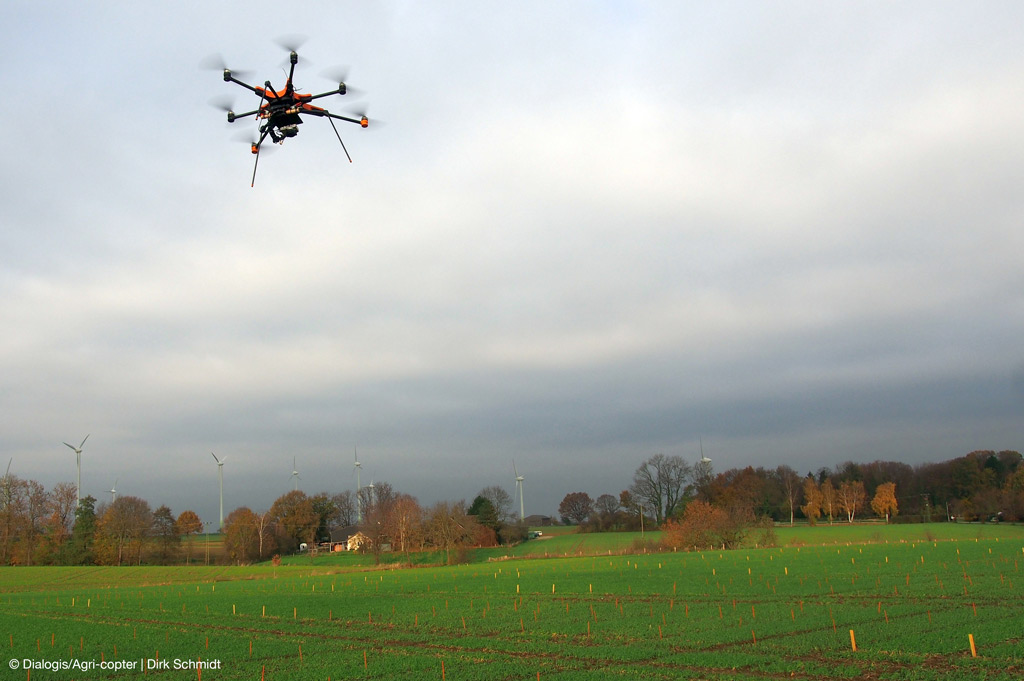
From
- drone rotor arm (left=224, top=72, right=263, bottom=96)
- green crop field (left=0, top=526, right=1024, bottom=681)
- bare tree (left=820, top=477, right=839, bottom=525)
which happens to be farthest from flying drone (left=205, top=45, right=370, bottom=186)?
bare tree (left=820, top=477, right=839, bottom=525)

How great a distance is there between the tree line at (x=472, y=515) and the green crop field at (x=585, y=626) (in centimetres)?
5721

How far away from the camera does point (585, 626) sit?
1475 inches

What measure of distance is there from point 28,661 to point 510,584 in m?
39.1

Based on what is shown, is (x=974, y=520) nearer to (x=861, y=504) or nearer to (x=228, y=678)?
(x=861, y=504)

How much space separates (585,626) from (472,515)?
117916 millimetres

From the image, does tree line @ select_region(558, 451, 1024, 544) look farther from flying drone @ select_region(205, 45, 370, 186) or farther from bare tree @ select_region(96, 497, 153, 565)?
flying drone @ select_region(205, 45, 370, 186)

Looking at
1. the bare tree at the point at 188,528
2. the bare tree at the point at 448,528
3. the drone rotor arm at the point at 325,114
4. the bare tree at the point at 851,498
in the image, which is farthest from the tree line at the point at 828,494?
the drone rotor arm at the point at 325,114

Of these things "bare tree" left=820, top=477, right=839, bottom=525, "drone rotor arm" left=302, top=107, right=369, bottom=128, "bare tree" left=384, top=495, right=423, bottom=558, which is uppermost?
"drone rotor arm" left=302, top=107, right=369, bottom=128

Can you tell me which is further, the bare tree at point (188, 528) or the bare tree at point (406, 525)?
the bare tree at point (188, 528)

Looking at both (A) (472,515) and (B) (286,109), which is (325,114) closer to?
(B) (286,109)

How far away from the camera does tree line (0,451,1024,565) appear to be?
128 metres

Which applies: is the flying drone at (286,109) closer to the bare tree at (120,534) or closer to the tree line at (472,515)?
the tree line at (472,515)

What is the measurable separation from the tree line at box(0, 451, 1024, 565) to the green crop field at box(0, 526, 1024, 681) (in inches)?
2252

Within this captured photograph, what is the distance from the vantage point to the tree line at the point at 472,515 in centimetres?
12775
